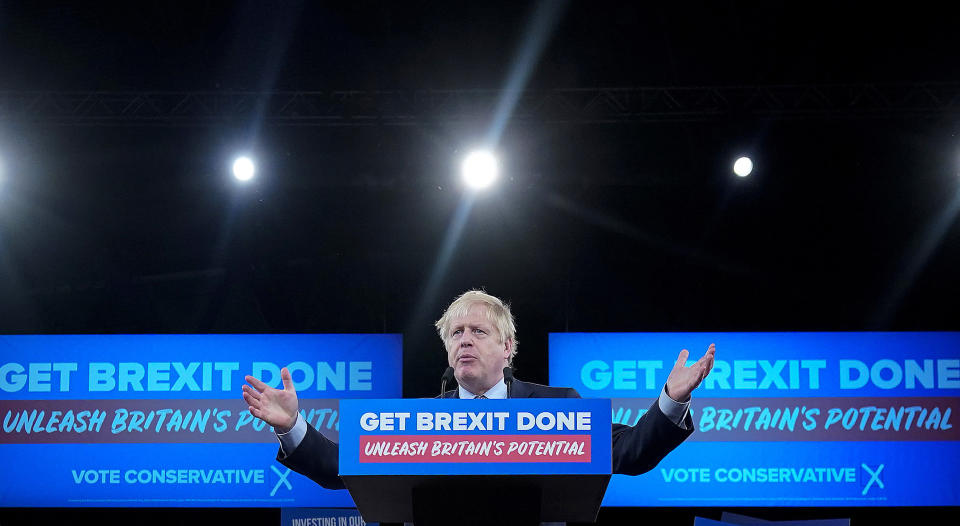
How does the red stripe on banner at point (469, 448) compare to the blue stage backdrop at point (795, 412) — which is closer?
the red stripe on banner at point (469, 448)

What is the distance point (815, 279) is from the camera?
6.76 meters

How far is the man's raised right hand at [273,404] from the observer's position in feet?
5.98

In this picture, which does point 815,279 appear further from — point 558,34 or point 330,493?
point 330,493

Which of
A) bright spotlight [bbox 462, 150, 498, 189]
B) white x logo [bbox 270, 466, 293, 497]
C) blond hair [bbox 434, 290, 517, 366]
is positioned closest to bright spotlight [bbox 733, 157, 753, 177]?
bright spotlight [bbox 462, 150, 498, 189]

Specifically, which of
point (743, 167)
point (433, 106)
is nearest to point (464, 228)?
point (433, 106)

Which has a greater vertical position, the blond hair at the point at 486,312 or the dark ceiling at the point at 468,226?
the dark ceiling at the point at 468,226

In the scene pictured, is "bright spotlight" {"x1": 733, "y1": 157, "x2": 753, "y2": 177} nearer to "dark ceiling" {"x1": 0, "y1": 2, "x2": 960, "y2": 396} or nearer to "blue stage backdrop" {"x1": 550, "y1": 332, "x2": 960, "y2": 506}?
"dark ceiling" {"x1": 0, "y1": 2, "x2": 960, "y2": 396}

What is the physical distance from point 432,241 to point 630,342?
1536mm

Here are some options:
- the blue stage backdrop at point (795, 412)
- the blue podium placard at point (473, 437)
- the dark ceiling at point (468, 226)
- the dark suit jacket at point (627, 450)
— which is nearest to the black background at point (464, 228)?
the dark ceiling at point (468, 226)

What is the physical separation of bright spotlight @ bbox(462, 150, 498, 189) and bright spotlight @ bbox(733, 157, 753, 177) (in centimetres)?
155

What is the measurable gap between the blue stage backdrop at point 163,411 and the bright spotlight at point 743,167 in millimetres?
2427

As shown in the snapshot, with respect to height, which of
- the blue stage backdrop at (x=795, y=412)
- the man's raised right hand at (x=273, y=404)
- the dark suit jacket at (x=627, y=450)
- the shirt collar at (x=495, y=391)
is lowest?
the dark suit jacket at (x=627, y=450)

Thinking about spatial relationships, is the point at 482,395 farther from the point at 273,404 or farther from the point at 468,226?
the point at 468,226

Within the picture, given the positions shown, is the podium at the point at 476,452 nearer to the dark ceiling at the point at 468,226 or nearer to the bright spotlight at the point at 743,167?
the dark ceiling at the point at 468,226
